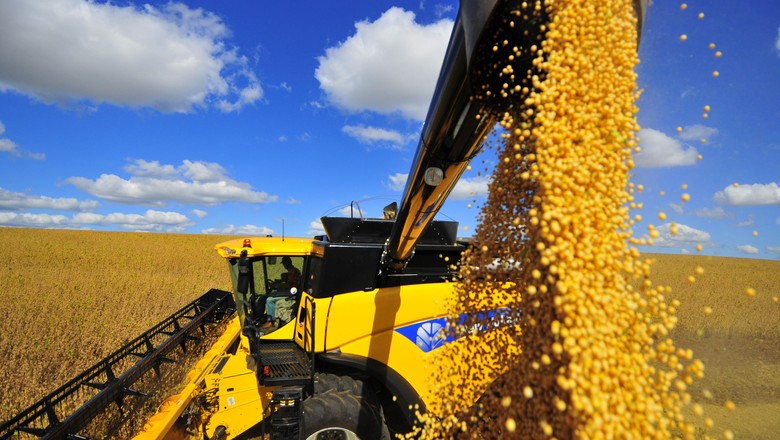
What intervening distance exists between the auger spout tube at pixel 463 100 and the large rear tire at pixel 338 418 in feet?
6.72

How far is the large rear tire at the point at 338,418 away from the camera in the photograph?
4.14 meters

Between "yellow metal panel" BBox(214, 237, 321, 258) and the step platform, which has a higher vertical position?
"yellow metal panel" BBox(214, 237, 321, 258)

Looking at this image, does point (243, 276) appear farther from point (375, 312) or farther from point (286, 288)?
point (375, 312)

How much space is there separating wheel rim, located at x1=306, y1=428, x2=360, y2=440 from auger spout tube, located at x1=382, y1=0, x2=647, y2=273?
2317 millimetres

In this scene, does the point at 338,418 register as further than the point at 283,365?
No

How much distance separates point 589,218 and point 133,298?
1447cm

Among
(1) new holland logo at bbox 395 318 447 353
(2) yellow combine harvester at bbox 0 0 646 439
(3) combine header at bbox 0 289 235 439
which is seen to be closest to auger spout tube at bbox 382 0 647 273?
(2) yellow combine harvester at bbox 0 0 646 439

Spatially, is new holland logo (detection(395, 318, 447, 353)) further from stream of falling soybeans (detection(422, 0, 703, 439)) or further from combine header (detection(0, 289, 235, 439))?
combine header (detection(0, 289, 235, 439))

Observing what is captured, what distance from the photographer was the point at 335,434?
4.25 m

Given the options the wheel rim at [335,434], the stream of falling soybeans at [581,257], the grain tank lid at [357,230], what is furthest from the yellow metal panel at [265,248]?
the stream of falling soybeans at [581,257]

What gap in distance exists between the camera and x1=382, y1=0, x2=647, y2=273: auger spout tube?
7.14 ft

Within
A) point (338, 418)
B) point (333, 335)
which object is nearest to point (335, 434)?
point (338, 418)

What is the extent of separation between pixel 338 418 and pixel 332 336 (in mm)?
794

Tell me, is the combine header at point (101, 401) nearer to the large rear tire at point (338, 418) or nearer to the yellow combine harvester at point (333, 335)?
the yellow combine harvester at point (333, 335)
